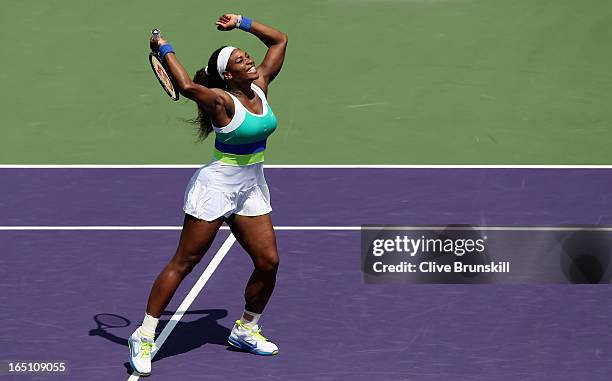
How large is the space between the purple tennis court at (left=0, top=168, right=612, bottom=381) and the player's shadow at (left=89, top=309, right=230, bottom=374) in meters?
0.02

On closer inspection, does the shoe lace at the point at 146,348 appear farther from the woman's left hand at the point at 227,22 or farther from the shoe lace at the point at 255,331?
the woman's left hand at the point at 227,22

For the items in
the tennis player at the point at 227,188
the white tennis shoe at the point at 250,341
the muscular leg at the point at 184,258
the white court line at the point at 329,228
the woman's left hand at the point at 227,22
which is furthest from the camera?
the white court line at the point at 329,228

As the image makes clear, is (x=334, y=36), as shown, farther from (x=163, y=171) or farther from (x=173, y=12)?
(x=163, y=171)

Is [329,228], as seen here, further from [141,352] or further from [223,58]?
[141,352]

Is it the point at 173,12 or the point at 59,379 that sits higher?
the point at 173,12

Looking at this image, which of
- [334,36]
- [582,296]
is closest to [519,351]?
[582,296]

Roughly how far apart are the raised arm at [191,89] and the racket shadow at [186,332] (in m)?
1.93

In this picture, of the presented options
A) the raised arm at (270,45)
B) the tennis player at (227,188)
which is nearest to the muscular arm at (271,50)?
the raised arm at (270,45)

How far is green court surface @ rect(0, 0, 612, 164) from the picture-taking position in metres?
18.8

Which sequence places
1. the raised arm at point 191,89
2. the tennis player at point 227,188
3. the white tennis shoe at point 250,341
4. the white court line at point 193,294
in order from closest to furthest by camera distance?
the raised arm at point 191,89 → the tennis player at point 227,188 → the white tennis shoe at point 250,341 → the white court line at point 193,294

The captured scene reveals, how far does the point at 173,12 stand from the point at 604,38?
626 centimetres

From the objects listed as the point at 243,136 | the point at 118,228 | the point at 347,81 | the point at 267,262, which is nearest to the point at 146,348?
the point at 267,262

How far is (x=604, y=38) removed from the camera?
20.8 m

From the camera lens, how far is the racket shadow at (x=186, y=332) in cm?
1141
